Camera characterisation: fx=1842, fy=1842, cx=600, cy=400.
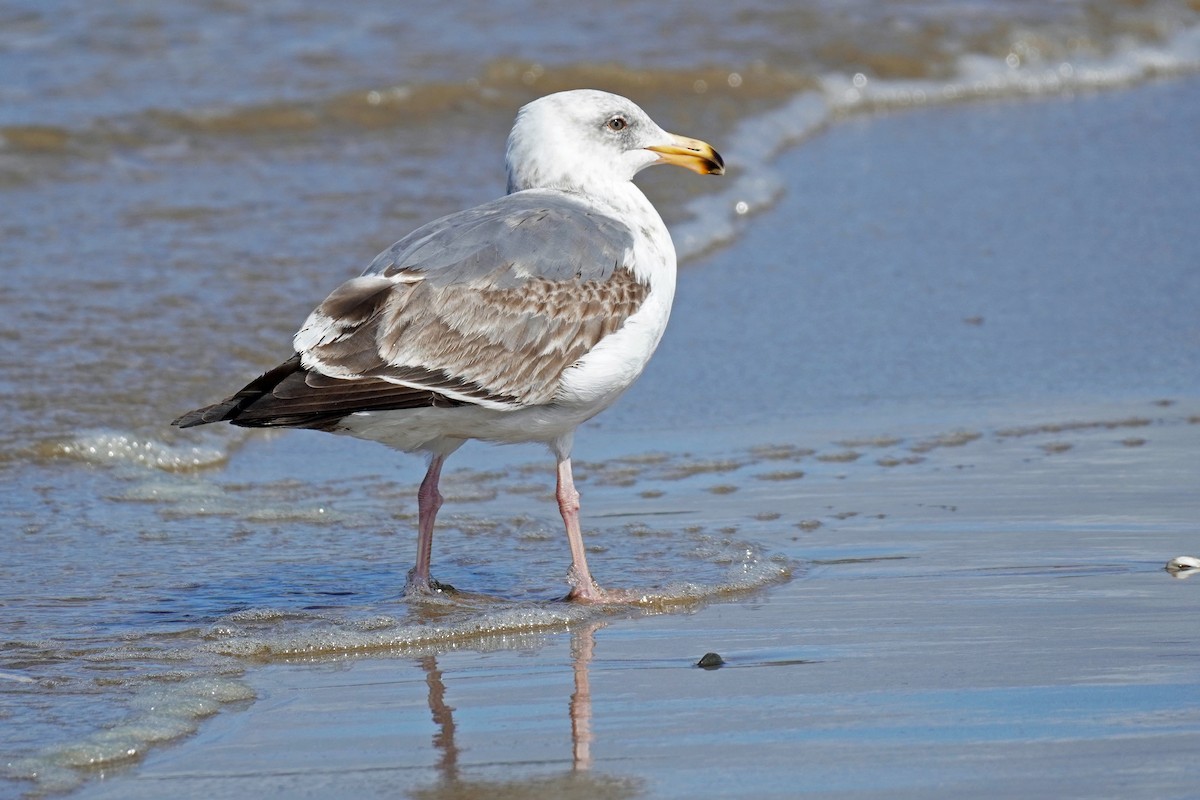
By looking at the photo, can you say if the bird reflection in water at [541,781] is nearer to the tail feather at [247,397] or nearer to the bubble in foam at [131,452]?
the tail feather at [247,397]

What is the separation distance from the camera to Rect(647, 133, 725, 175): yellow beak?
6.02m

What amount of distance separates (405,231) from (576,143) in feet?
12.2

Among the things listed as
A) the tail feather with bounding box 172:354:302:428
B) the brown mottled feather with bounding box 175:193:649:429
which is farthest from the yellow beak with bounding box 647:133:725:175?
the tail feather with bounding box 172:354:302:428

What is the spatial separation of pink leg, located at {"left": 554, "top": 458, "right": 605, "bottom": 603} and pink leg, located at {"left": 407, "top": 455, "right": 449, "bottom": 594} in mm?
369

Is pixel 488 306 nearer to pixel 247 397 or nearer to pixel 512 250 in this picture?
pixel 512 250

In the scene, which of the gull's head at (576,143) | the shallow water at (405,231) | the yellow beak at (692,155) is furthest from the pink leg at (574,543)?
the yellow beak at (692,155)

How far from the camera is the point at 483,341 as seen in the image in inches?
203

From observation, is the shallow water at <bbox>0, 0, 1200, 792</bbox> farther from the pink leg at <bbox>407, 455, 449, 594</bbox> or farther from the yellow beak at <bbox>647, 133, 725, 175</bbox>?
the yellow beak at <bbox>647, 133, 725, 175</bbox>

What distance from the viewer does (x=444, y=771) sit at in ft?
12.5

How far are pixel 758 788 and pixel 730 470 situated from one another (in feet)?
9.09

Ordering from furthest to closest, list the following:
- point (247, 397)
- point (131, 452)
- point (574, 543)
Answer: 1. point (131, 452)
2. point (574, 543)
3. point (247, 397)

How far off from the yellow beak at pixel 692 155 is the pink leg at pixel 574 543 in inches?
45.2

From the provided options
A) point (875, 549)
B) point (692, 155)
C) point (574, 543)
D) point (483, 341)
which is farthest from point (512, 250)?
point (875, 549)

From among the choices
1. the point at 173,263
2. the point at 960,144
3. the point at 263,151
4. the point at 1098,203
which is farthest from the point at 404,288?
Result: the point at 960,144
